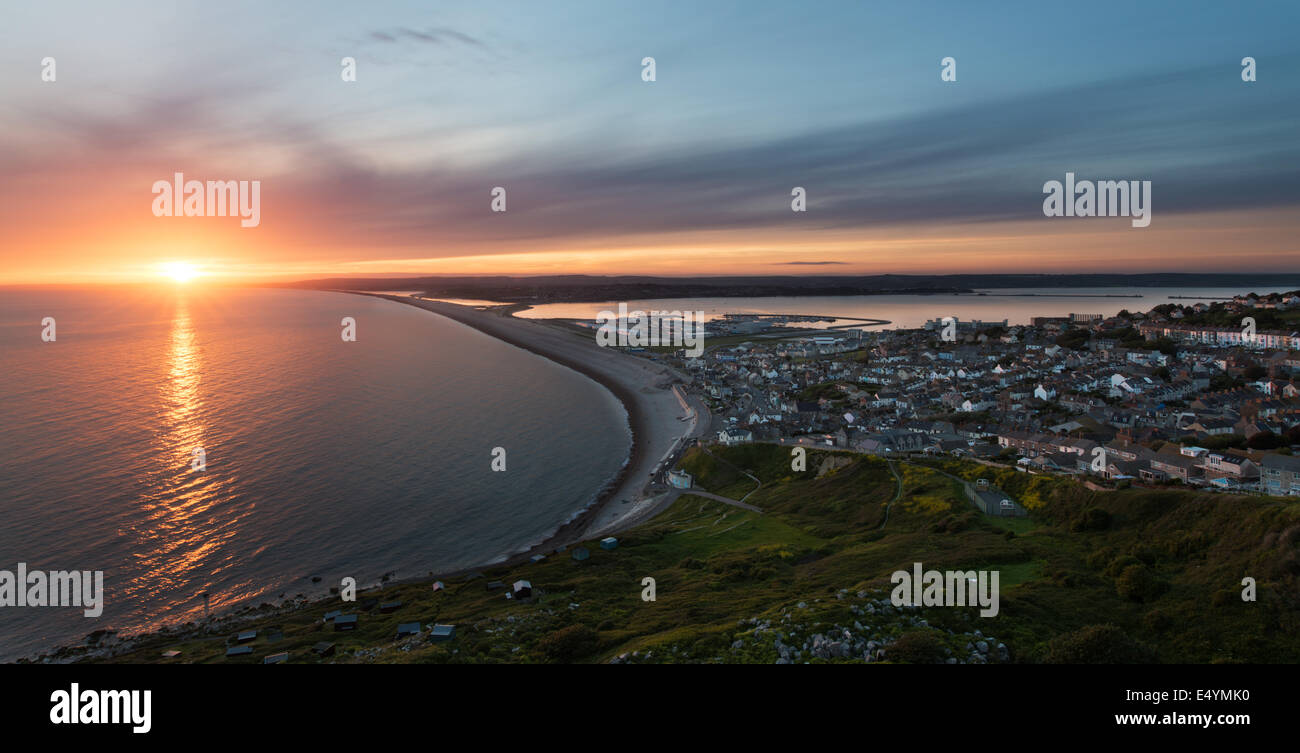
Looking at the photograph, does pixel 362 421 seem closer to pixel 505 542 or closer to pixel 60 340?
pixel 505 542

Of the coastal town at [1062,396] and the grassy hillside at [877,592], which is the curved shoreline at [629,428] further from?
the coastal town at [1062,396]

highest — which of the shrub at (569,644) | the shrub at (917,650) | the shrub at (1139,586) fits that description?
the shrub at (917,650)

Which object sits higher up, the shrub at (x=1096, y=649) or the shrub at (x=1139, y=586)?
the shrub at (x=1096, y=649)

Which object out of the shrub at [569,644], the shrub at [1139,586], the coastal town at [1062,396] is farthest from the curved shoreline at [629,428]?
the shrub at [1139,586]

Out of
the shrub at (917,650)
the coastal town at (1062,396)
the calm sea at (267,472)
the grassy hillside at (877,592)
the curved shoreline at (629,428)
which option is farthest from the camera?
the coastal town at (1062,396)

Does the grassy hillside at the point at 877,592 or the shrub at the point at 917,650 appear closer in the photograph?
the shrub at the point at 917,650

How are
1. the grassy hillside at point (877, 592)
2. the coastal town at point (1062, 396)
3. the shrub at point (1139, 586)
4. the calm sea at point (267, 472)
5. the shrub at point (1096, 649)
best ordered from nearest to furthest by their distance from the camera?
the shrub at point (1096, 649) → the grassy hillside at point (877, 592) → the shrub at point (1139, 586) → the calm sea at point (267, 472) → the coastal town at point (1062, 396)

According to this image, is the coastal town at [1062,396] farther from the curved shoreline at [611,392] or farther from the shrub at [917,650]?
the shrub at [917,650]

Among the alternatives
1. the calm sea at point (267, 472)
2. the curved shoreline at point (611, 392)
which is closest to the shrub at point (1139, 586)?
the curved shoreline at point (611, 392)
